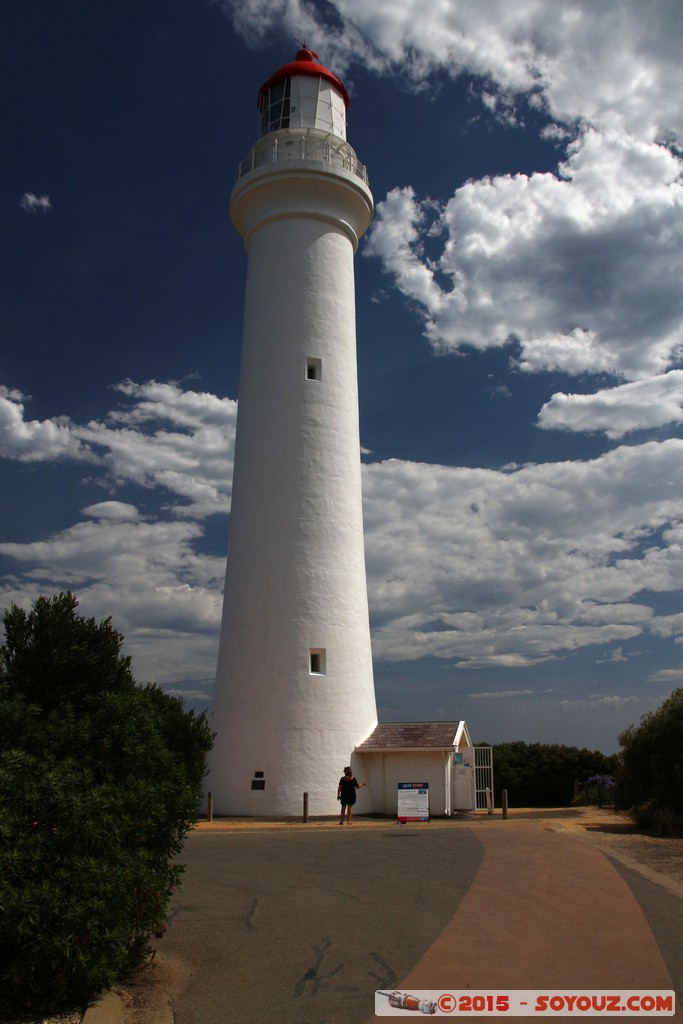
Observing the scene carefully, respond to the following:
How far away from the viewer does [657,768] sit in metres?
20.5

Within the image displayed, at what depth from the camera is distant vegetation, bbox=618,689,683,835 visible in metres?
19.5

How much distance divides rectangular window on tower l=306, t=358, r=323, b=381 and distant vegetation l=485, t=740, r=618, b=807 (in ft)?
69.8

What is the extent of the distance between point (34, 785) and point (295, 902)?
5.44m

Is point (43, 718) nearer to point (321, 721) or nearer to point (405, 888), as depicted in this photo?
point (405, 888)

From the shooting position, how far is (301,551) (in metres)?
24.4

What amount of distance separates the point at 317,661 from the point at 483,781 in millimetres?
7019

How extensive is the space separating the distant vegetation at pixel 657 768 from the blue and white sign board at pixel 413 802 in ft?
17.2

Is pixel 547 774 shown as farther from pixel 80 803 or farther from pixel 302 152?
pixel 80 803

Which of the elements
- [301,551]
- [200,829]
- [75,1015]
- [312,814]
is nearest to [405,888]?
[75,1015]

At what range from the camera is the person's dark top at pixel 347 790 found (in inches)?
856

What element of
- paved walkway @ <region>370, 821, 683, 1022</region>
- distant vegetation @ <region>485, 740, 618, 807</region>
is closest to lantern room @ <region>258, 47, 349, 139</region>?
paved walkway @ <region>370, 821, 683, 1022</region>

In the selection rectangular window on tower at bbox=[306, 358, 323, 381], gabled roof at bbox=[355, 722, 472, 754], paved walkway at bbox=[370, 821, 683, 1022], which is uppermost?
rectangular window on tower at bbox=[306, 358, 323, 381]

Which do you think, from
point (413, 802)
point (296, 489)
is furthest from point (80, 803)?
point (296, 489)

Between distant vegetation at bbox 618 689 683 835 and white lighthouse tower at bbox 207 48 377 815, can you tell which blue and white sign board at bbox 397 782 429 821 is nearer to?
white lighthouse tower at bbox 207 48 377 815
